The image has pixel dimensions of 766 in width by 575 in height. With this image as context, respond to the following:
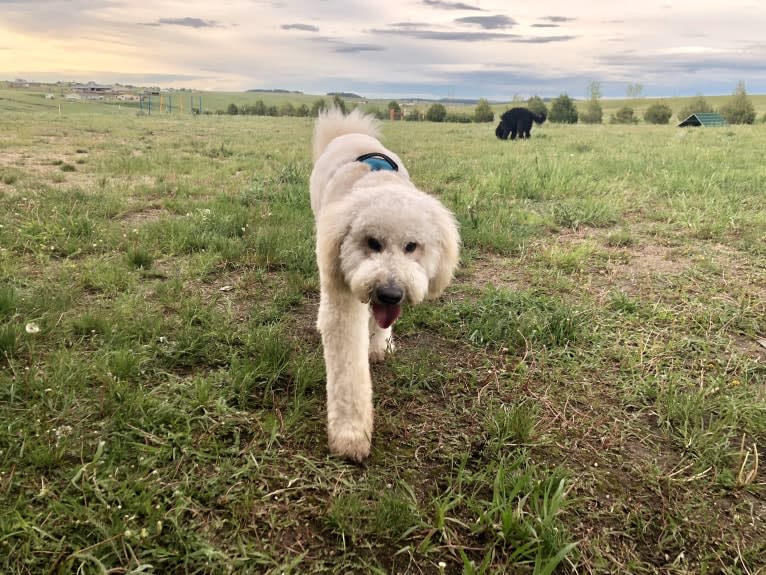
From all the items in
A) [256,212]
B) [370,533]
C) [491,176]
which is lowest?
[370,533]

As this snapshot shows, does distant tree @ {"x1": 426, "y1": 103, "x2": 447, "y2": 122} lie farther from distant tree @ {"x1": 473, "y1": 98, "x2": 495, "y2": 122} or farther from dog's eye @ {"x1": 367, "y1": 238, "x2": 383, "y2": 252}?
dog's eye @ {"x1": 367, "y1": 238, "x2": 383, "y2": 252}

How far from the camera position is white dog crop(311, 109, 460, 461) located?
2.27 m

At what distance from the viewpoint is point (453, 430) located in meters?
2.41

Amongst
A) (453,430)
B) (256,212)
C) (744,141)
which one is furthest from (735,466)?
(744,141)

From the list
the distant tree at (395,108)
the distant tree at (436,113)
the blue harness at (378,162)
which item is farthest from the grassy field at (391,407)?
the distant tree at (436,113)

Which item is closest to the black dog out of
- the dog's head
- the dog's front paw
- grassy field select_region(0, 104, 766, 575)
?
grassy field select_region(0, 104, 766, 575)

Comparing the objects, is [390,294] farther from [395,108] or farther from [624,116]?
[624,116]

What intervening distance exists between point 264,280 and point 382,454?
2188 mm

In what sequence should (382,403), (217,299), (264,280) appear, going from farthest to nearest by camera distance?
(264,280), (217,299), (382,403)

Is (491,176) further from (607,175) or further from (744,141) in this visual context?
(744,141)

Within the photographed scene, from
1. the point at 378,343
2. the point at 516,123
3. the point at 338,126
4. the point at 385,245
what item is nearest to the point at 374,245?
the point at 385,245

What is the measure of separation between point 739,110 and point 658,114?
5.18 m

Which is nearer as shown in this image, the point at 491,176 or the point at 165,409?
the point at 165,409

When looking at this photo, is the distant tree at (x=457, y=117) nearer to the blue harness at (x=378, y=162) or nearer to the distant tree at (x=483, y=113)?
the distant tree at (x=483, y=113)
